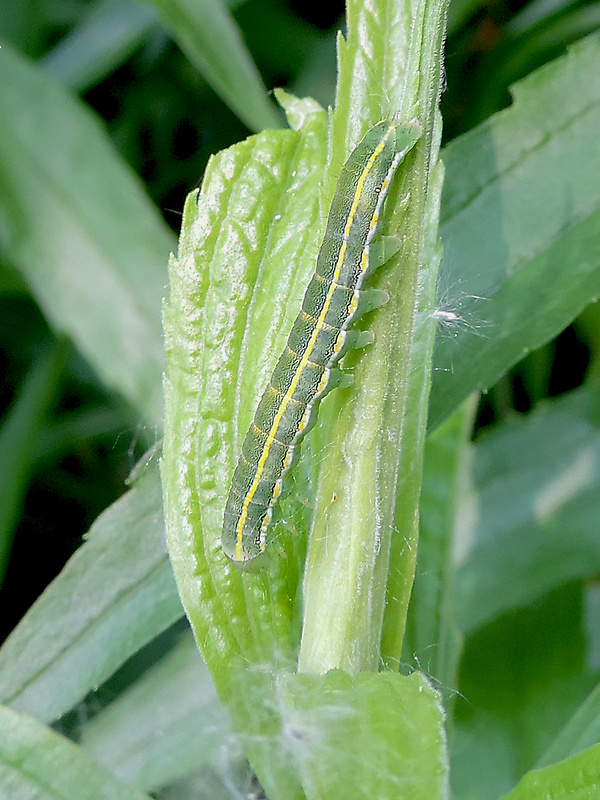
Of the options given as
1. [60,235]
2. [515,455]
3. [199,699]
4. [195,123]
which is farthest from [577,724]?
[195,123]

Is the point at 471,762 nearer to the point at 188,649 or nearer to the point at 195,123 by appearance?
the point at 188,649

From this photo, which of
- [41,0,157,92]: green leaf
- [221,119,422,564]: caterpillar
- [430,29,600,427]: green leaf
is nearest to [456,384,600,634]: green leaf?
[430,29,600,427]: green leaf

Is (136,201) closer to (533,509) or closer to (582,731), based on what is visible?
(533,509)

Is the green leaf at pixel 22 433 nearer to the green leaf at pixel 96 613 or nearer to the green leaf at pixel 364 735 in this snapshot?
the green leaf at pixel 96 613

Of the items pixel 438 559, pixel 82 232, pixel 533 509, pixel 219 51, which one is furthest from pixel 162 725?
pixel 219 51

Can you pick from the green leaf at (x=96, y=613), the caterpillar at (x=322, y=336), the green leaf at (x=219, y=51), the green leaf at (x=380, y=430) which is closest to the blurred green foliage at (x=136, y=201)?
the green leaf at (x=219, y=51)

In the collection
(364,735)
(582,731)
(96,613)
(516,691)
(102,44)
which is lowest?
(516,691)
